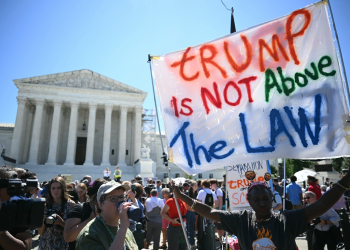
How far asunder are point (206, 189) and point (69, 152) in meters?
28.5

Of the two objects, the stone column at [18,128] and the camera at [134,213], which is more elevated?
the stone column at [18,128]

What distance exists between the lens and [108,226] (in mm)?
2146

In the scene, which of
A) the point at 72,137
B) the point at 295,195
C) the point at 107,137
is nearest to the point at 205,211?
the point at 295,195

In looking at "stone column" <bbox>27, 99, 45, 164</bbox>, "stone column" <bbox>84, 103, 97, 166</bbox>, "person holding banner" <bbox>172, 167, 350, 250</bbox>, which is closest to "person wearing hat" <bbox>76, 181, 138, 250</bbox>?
"person holding banner" <bbox>172, 167, 350, 250</bbox>

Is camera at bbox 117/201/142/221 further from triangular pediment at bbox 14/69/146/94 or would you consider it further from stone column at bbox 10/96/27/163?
stone column at bbox 10/96/27/163

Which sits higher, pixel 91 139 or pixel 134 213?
pixel 91 139

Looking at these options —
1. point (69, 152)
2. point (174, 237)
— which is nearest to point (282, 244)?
point (174, 237)

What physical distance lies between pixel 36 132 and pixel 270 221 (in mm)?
34667

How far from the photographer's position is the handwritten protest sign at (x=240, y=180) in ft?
16.3

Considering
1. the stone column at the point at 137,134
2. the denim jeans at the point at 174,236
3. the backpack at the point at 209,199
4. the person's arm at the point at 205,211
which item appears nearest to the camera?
the person's arm at the point at 205,211

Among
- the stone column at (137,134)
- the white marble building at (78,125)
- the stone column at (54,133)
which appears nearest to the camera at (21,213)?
the white marble building at (78,125)

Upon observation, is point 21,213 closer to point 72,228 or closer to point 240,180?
point 72,228

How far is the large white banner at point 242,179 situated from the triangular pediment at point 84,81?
3102cm

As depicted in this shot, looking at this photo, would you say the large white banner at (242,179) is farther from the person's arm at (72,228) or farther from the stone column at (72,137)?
the stone column at (72,137)
